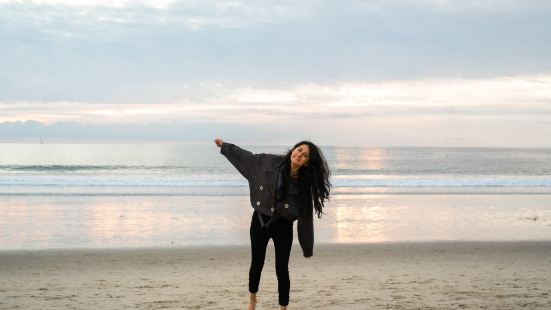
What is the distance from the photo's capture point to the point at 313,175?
16.2ft

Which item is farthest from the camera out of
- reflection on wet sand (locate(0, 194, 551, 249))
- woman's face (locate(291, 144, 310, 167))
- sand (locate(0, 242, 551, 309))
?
reflection on wet sand (locate(0, 194, 551, 249))

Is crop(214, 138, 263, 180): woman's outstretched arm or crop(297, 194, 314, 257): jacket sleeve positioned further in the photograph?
crop(297, 194, 314, 257): jacket sleeve

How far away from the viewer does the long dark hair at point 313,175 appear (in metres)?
4.89

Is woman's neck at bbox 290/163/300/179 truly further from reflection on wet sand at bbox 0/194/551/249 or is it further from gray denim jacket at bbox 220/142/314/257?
reflection on wet sand at bbox 0/194/551/249

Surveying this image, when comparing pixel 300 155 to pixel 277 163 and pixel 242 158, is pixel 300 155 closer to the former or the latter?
pixel 277 163

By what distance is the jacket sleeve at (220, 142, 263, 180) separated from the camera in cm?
493

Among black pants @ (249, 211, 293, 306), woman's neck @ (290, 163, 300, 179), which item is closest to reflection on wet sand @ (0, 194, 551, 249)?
black pants @ (249, 211, 293, 306)

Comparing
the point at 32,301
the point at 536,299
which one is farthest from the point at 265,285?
the point at 536,299

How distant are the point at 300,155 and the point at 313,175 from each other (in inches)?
8.7

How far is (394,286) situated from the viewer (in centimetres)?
722

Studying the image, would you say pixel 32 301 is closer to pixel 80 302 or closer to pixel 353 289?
pixel 80 302

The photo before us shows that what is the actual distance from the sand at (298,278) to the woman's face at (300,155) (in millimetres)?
2021

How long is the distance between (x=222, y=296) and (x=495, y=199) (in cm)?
1706

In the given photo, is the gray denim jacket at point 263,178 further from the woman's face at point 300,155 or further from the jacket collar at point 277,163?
the woman's face at point 300,155
